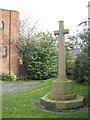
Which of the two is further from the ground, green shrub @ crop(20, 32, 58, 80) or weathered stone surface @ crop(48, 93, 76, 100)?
green shrub @ crop(20, 32, 58, 80)

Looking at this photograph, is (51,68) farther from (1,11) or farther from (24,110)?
(24,110)

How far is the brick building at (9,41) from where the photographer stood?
15.7 metres

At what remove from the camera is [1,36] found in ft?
51.9

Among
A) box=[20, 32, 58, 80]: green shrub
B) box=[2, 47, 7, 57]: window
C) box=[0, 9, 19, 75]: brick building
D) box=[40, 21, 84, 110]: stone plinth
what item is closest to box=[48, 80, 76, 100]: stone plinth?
box=[40, 21, 84, 110]: stone plinth

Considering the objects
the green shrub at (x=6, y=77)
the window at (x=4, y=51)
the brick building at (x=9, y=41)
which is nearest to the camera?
the green shrub at (x=6, y=77)

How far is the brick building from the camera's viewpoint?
1569cm

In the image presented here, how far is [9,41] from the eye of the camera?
53.3ft

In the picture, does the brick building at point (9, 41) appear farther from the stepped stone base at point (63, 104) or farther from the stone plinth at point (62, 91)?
the stepped stone base at point (63, 104)

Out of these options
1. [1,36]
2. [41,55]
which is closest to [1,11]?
[1,36]

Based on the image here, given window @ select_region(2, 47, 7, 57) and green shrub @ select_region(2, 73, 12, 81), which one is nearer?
green shrub @ select_region(2, 73, 12, 81)

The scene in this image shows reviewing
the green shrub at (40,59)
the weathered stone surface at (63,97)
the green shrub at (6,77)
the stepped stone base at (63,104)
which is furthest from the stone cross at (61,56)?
the green shrub at (6,77)

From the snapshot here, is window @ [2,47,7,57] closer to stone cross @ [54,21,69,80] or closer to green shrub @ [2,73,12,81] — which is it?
green shrub @ [2,73,12,81]

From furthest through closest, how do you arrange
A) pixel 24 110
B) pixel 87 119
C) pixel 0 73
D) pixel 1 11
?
1. pixel 1 11
2. pixel 0 73
3. pixel 24 110
4. pixel 87 119

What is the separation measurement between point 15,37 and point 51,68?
19.6ft
